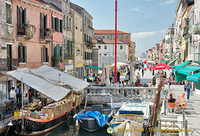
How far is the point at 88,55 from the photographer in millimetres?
44094

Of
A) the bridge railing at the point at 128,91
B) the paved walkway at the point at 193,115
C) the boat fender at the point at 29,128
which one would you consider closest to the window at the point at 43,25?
the bridge railing at the point at 128,91

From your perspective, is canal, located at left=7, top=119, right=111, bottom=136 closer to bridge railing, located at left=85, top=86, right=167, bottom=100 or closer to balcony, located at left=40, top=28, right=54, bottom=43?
bridge railing, located at left=85, top=86, right=167, bottom=100

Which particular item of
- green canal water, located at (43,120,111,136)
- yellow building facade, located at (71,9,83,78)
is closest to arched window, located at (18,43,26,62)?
green canal water, located at (43,120,111,136)

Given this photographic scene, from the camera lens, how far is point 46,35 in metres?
24.7

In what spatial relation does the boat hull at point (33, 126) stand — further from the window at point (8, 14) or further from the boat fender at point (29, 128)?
the window at point (8, 14)

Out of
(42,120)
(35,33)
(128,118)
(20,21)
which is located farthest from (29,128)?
(35,33)

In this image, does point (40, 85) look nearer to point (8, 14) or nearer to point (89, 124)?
point (89, 124)

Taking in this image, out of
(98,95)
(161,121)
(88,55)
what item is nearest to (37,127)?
(161,121)

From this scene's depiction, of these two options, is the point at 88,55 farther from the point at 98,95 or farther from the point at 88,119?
the point at 88,119

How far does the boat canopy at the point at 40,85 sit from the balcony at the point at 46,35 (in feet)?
25.8

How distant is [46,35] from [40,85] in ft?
33.4

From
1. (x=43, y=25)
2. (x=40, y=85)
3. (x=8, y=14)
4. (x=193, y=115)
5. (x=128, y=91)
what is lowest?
(x=193, y=115)

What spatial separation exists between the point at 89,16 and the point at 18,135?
3302cm

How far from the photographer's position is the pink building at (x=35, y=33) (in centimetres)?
2048
